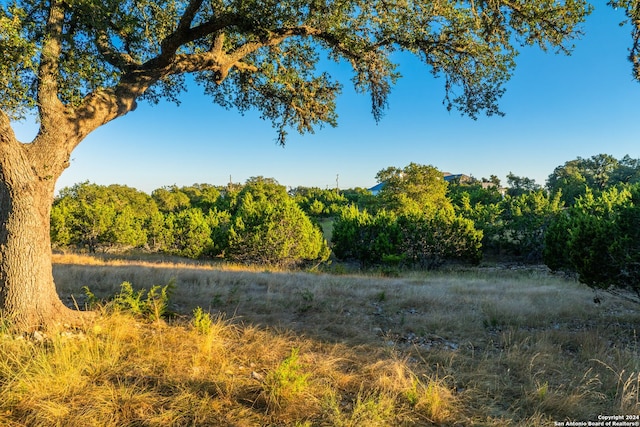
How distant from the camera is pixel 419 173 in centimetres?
3045

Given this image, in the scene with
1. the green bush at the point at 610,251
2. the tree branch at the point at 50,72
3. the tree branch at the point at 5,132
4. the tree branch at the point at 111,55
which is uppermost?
the tree branch at the point at 111,55

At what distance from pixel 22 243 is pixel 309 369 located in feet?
12.6

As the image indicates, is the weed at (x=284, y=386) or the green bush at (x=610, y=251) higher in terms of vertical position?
the green bush at (x=610, y=251)

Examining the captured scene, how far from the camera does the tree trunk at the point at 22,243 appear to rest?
12.6 ft

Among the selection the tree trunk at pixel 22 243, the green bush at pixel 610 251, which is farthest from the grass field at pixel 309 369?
the green bush at pixel 610 251

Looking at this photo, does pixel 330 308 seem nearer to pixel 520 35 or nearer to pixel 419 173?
pixel 520 35

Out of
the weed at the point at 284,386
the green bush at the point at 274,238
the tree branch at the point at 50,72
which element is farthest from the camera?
the green bush at the point at 274,238

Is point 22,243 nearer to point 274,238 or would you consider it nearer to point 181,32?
point 181,32

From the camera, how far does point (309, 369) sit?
12.0ft

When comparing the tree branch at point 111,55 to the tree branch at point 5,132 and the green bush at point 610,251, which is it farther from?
the green bush at point 610,251

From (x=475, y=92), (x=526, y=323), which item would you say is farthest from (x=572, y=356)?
(x=475, y=92)

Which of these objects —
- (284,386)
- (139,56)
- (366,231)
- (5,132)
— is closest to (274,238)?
(366,231)

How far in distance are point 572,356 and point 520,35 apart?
5028 millimetres

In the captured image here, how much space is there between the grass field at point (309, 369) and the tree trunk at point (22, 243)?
16.6 inches
